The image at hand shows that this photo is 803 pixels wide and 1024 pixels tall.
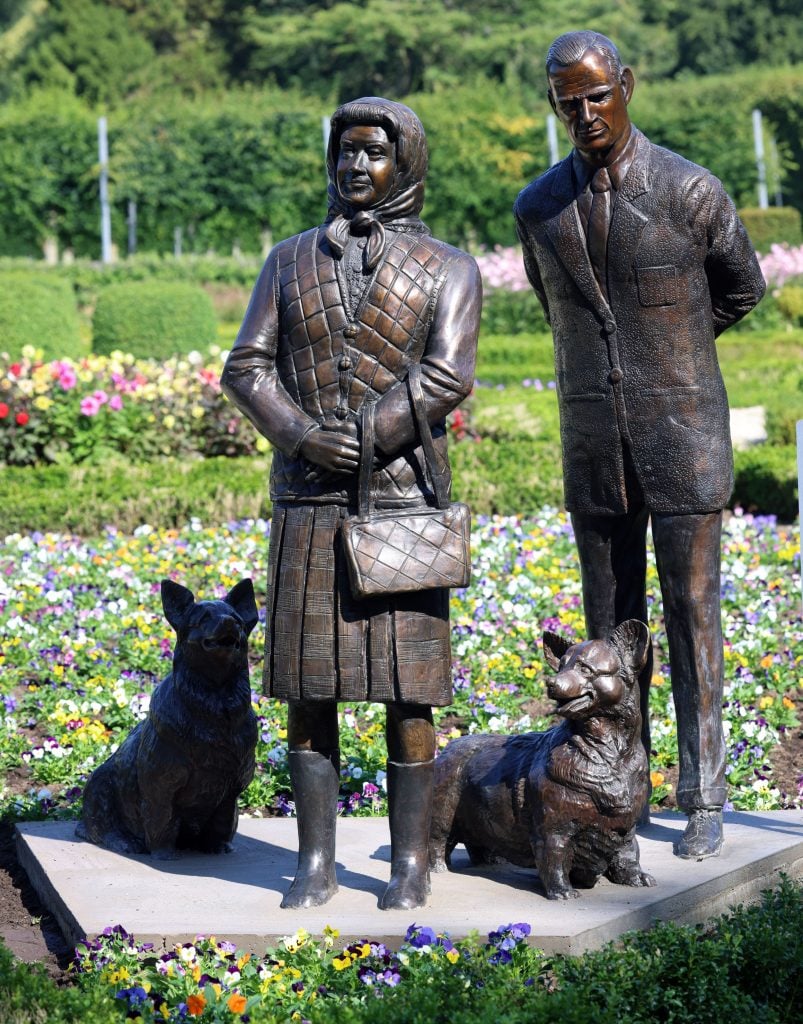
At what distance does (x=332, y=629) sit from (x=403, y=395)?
0.61 m

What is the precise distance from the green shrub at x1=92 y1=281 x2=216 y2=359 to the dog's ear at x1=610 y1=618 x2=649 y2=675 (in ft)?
47.1

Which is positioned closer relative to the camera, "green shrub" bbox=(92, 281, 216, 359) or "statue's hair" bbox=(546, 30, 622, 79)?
"statue's hair" bbox=(546, 30, 622, 79)

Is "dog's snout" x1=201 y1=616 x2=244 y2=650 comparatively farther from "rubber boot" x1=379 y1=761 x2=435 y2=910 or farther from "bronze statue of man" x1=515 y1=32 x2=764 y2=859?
"bronze statue of man" x1=515 y1=32 x2=764 y2=859

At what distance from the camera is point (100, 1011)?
129 inches

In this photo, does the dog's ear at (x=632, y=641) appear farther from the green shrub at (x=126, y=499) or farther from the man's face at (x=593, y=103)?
the green shrub at (x=126, y=499)

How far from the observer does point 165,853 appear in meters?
4.34

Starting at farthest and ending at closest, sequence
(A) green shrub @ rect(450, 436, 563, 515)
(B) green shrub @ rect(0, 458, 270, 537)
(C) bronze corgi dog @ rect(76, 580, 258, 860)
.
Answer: (A) green shrub @ rect(450, 436, 563, 515), (B) green shrub @ rect(0, 458, 270, 537), (C) bronze corgi dog @ rect(76, 580, 258, 860)

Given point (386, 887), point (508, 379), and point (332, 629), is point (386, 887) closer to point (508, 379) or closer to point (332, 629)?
point (332, 629)

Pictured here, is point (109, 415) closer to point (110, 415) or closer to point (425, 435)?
point (110, 415)

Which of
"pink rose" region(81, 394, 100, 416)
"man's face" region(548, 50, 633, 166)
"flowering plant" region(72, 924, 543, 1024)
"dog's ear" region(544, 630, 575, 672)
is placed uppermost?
"man's face" region(548, 50, 633, 166)

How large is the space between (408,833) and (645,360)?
141 centimetres

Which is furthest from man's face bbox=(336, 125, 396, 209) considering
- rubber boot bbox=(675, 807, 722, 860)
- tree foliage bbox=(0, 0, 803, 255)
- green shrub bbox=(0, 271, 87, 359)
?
tree foliage bbox=(0, 0, 803, 255)

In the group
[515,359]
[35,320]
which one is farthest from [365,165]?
[515,359]

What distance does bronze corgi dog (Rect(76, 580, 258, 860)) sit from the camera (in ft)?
13.5
